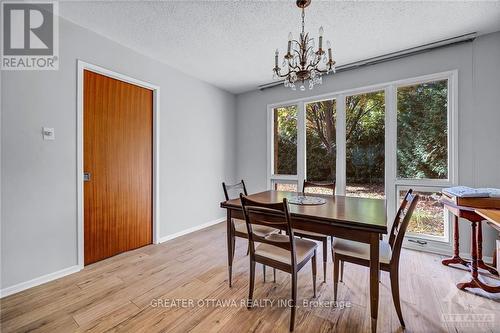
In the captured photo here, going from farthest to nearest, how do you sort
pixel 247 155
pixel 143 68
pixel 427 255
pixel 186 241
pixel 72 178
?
pixel 247 155, pixel 186 241, pixel 143 68, pixel 427 255, pixel 72 178

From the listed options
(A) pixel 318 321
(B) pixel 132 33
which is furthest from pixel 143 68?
(A) pixel 318 321

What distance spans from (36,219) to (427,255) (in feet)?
14.0

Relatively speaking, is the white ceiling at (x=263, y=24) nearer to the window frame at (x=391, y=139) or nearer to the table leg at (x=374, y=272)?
the window frame at (x=391, y=139)

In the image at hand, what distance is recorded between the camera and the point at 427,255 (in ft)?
8.84

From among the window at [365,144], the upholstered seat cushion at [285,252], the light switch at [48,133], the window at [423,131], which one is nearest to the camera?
the upholstered seat cushion at [285,252]

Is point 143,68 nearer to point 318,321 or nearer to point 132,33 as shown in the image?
point 132,33

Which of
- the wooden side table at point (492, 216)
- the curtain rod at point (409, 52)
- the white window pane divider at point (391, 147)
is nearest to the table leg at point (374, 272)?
the wooden side table at point (492, 216)

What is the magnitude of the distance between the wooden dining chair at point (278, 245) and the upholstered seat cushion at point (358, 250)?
21 centimetres

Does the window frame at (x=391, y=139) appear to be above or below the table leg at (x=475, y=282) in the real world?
above

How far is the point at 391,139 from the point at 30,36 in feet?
13.8

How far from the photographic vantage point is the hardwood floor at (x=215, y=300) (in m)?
1.58

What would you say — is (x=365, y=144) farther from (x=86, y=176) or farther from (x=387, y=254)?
(x=86, y=176)

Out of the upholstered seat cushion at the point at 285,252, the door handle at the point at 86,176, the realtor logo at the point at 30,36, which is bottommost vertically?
the upholstered seat cushion at the point at 285,252

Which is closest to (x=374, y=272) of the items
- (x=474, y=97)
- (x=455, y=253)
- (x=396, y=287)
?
(x=396, y=287)
